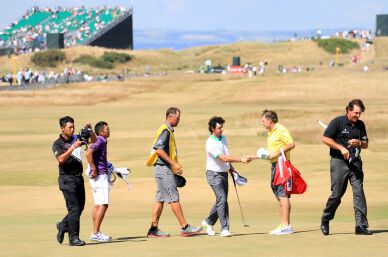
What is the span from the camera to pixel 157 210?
16031 mm

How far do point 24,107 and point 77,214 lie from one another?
47.3m

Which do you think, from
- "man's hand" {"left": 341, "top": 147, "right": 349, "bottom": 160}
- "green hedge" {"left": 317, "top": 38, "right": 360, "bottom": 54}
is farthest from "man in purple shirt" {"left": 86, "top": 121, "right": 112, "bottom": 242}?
"green hedge" {"left": 317, "top": 38, "right": 360, "bottom": 54}

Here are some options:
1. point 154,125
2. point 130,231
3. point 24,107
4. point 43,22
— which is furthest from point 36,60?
point 130,231

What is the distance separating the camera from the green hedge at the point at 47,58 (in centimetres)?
11350

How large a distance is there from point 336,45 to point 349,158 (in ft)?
377

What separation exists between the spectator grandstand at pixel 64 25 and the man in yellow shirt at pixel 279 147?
360ft

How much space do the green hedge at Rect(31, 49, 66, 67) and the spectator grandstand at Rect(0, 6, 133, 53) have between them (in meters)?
9.23

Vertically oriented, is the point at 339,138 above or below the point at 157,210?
above

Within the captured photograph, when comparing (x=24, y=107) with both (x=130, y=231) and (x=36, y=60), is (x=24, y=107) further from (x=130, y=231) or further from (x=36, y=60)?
(x=36, y=60)

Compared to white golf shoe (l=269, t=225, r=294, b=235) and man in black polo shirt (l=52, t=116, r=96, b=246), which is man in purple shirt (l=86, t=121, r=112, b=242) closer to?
man in black polo shirt (l=52, t=116, r=96, b=246)

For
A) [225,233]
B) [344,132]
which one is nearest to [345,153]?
[344,132]

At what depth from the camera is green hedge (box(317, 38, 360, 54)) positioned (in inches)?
5059

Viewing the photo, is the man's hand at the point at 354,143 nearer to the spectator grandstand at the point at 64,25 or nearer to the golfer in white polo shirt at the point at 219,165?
the golfer in white polo shirt at the point at 219,165

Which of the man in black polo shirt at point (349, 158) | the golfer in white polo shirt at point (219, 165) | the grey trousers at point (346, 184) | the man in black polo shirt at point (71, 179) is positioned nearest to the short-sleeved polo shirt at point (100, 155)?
the man in black polo shirt at point (71, 179)
